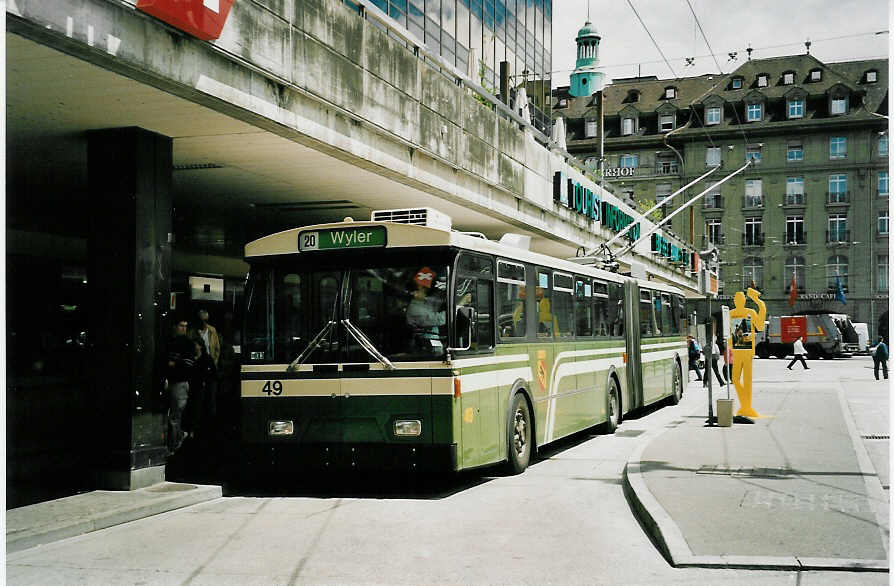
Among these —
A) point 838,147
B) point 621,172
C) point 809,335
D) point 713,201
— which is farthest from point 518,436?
point 621,172

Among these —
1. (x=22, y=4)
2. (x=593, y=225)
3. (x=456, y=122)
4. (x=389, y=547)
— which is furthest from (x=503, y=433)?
(x=593, y=225)

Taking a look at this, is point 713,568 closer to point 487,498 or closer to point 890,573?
point 890,573

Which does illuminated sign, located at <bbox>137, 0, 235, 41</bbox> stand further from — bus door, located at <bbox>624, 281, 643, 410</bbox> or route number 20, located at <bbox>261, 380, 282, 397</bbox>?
bus door, located at <bbox>624, 281, 643, 410</bbox>

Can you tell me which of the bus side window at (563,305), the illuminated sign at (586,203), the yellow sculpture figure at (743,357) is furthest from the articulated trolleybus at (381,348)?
the illuminated sign at (586,203)

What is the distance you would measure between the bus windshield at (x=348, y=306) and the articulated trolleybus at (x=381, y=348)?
11 mm

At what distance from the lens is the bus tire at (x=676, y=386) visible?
23309mm

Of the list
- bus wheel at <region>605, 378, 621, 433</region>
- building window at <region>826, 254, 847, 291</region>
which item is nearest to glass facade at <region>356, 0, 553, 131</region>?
bus wheel at <region>605, 378, 621, 433</region>

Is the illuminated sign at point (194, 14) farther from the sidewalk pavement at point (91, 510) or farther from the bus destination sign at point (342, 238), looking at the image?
the sidewalk pavement at point (91, 510)

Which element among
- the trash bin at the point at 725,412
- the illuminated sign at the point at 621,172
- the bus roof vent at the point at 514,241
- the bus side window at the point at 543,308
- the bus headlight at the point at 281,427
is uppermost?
the illuminated sign at the point at 621,172

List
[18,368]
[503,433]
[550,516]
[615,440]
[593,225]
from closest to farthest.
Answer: [550,516] → [503,433] → [615,440] → [18,368] → [593,225]

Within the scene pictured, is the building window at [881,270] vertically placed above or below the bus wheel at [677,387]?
above

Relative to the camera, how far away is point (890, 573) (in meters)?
6.70

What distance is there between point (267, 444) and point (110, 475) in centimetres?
173

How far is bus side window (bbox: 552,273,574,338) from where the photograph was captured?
13.8 meters
